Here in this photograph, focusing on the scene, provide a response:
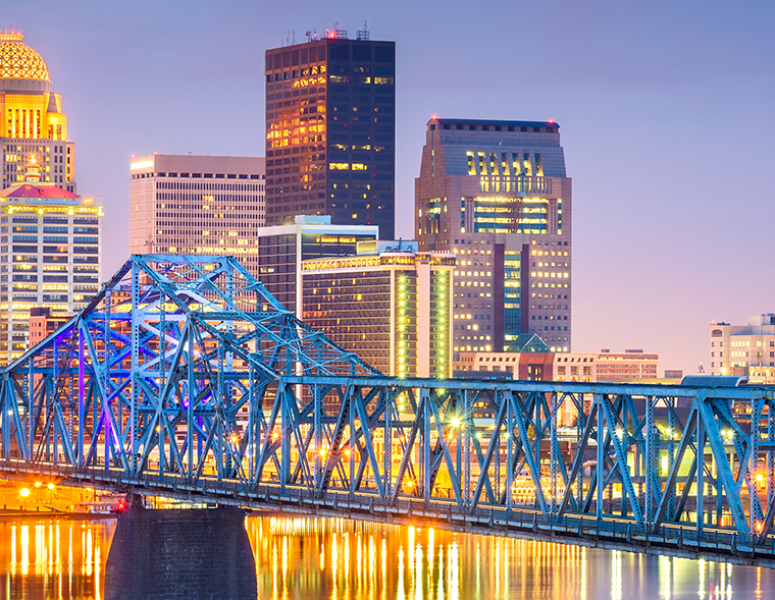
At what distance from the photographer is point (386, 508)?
4149 inches

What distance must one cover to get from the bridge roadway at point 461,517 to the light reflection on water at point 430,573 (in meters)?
29.0

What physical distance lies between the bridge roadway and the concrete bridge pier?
1668 millimetres

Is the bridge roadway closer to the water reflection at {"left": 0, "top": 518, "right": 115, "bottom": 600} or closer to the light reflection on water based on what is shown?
the water reflection at {"left": 0, "top": 518, "right": 115, "bottom": 600}

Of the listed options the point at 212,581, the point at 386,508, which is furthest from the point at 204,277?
the point at 386,508

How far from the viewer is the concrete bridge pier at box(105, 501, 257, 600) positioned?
126 meters

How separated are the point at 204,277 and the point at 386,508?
34.1 meters

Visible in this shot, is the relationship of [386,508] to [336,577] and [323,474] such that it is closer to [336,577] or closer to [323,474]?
[323,474]

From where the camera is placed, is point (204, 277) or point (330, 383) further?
point (204, 277)

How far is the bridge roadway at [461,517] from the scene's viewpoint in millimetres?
86312

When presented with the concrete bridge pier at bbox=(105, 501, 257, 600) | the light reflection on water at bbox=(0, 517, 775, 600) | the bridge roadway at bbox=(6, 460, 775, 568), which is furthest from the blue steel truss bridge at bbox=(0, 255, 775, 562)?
the light reflection on water at bbox=(0, 517, 775, 600)

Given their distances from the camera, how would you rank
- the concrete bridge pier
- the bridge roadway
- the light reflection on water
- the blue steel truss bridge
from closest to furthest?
the bridge roadway → the blue steel truss bridge → the concrete bridge pier → the light reflection on water

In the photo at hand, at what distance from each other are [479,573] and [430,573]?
13.7ft

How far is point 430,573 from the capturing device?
563ft

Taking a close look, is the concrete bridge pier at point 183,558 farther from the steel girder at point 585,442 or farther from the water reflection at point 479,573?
the water reflection at point 479,573
